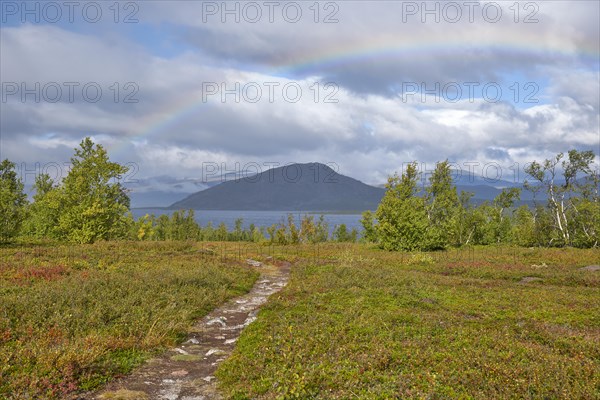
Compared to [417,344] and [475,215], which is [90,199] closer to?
[417,344]

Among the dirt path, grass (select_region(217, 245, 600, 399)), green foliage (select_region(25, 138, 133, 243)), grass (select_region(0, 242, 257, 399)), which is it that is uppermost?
green foliage (select_region(25, 138, 133, 243))

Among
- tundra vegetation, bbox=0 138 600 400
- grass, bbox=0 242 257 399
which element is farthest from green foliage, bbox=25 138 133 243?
grass, bbox=0 242 257 399

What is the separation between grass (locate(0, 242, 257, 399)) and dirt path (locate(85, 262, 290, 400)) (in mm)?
492

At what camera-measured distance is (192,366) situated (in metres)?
12.1

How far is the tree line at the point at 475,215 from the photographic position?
52.7 metres

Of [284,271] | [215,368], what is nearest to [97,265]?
[284,271]

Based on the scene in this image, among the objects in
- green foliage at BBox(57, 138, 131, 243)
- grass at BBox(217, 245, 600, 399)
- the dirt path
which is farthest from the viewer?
green foliage at BBox(57, 138, 131, 243)

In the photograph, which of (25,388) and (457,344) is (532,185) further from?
(25,388)

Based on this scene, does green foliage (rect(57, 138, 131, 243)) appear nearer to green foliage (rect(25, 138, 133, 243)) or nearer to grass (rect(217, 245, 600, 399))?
green foliage (rect(25, 138, 133, 243))

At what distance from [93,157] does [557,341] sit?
51602 millimetres

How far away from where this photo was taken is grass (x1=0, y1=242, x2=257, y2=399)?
10.3 m

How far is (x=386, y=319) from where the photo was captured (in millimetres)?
15914

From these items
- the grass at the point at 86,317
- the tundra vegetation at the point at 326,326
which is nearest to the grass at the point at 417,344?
the tundra vegetation at the point at 326,326

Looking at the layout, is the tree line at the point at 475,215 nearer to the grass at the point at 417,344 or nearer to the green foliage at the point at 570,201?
the green foliage at the point at 570,201
